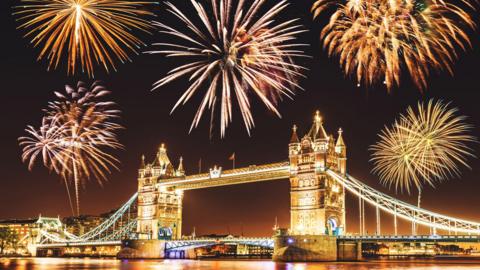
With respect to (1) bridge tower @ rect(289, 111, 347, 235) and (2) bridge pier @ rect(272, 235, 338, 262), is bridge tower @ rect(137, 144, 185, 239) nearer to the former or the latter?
(1) bridge tower @ rect(289, 111, 347, 235)

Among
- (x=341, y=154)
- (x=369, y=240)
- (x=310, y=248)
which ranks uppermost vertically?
(x=341, y=154)

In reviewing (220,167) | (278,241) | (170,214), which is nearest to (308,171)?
(278,241)

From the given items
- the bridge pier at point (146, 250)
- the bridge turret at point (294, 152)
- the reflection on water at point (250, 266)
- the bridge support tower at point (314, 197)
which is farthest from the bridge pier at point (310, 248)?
the bridge pier at point (146, 250)

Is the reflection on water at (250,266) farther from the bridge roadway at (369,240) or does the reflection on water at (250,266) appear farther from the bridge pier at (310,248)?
the bridge roadway at (369,240)

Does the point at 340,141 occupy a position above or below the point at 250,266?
above

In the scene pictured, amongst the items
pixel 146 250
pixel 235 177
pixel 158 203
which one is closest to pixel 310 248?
pixel 235 177

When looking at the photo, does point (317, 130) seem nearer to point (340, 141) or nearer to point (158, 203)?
point (340, 141)

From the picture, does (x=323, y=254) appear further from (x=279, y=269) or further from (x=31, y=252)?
(x=31, y=252)
